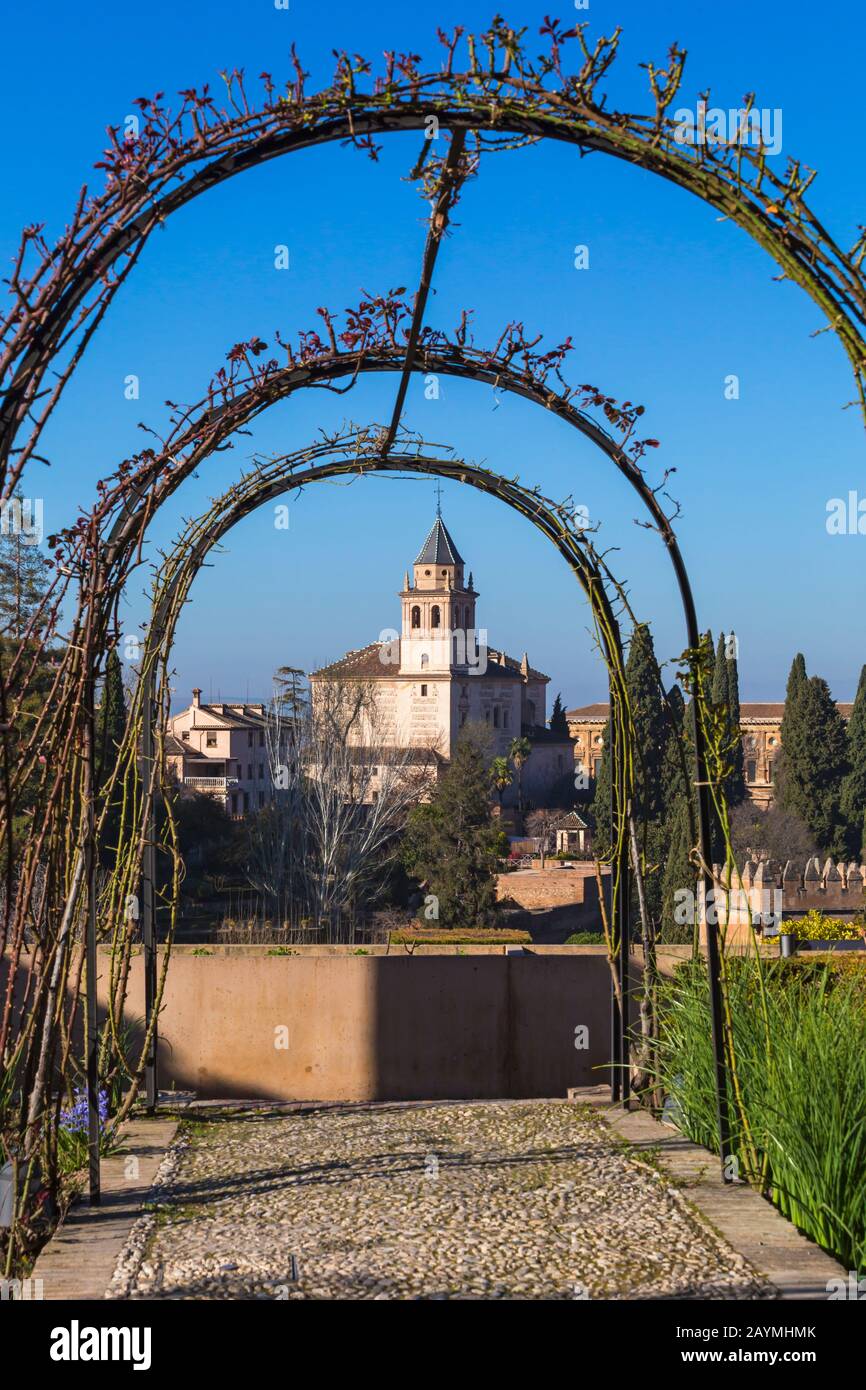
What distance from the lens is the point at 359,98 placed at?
3084mm

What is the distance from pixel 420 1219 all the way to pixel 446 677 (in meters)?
58.8

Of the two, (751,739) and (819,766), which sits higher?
(751,739)

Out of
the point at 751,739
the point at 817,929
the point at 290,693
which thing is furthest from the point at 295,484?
the point at 751,739

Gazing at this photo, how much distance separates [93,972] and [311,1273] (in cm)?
115

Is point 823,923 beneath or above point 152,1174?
above

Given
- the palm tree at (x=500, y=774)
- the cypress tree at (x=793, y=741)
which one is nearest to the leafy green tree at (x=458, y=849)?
the cypress tree at (x=793, y=741)

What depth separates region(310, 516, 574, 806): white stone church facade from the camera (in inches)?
2448

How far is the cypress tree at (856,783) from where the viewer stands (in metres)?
39.8

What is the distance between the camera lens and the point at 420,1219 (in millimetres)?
3861

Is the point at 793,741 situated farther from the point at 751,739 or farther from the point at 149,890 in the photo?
the point at 149,890

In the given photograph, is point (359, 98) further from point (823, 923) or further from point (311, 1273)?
point (823, 923)

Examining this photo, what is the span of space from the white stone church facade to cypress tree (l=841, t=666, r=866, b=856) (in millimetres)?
19901

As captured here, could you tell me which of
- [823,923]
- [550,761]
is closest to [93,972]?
[823,923]

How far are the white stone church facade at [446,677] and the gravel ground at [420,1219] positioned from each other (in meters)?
53.7
